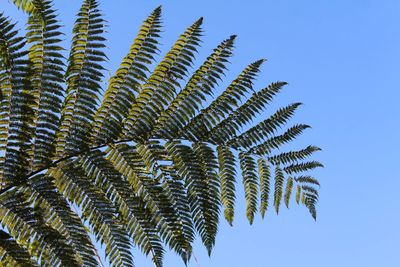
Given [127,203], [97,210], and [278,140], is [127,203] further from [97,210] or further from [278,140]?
[278,140]

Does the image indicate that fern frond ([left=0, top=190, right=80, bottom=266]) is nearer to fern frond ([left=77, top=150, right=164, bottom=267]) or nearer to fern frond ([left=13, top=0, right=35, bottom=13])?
fern frond ([left=77, top=150, right=164, bottom=267])

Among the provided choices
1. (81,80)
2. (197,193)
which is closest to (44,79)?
(81,80)

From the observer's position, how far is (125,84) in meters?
3.66

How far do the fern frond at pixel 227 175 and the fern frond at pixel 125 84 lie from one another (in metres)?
0.71

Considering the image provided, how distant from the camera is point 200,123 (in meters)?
3.88

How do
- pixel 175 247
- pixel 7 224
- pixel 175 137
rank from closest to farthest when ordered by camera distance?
pixel 7 224 < pixel 175 247 < pixel 175 137

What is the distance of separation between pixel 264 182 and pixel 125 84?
1218mm

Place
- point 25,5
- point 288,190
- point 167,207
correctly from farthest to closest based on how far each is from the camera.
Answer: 1. point 288,190
2. point 167,207
3. point 25,5

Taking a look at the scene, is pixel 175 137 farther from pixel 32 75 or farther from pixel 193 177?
pixel 32 75

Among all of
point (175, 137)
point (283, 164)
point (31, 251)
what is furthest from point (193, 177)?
point (31, 251)

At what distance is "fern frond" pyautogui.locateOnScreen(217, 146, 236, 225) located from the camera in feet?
12.9

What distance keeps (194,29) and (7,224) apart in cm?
163

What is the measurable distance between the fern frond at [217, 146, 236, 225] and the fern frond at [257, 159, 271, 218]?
242 mm

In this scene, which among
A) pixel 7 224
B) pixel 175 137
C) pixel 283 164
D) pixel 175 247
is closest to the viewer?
pixel 7 224
